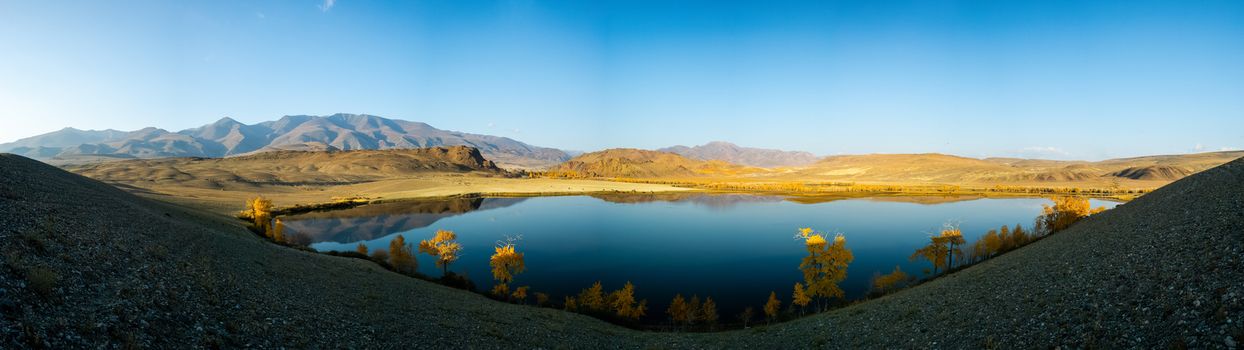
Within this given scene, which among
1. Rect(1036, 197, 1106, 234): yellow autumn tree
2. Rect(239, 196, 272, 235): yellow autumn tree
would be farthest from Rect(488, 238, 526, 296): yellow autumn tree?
Rect(1036, 197, 1106, 234): yellow autumn tree

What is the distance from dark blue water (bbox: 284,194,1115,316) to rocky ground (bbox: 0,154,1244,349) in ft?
82.1

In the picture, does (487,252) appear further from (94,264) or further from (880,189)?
(880,189)

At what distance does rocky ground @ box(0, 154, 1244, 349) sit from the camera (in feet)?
45.6

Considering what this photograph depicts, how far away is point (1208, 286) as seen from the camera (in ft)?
52.5

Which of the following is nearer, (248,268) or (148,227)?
(248,268)

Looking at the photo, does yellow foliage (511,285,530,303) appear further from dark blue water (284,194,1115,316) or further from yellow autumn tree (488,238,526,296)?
dark blue water (284,194,1115,316)

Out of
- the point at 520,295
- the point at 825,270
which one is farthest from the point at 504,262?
the point at 825,270

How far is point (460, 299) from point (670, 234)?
216 feet

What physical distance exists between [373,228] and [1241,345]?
116 meters

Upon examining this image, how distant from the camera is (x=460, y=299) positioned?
36.7m

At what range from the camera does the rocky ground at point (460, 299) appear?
13.9 metres

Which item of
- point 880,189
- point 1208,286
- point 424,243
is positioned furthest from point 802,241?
point 880,189

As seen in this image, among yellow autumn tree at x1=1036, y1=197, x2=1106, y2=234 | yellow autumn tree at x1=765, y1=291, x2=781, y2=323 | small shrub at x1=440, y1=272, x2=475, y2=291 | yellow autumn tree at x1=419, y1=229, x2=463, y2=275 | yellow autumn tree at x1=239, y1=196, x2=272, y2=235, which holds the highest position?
yellow autumn tree at x1=1036, y1=197, x2=1106, y2=234

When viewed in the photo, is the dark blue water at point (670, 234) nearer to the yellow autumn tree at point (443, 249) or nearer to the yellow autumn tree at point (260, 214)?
the yellow autumn tree at point (443, 249)
